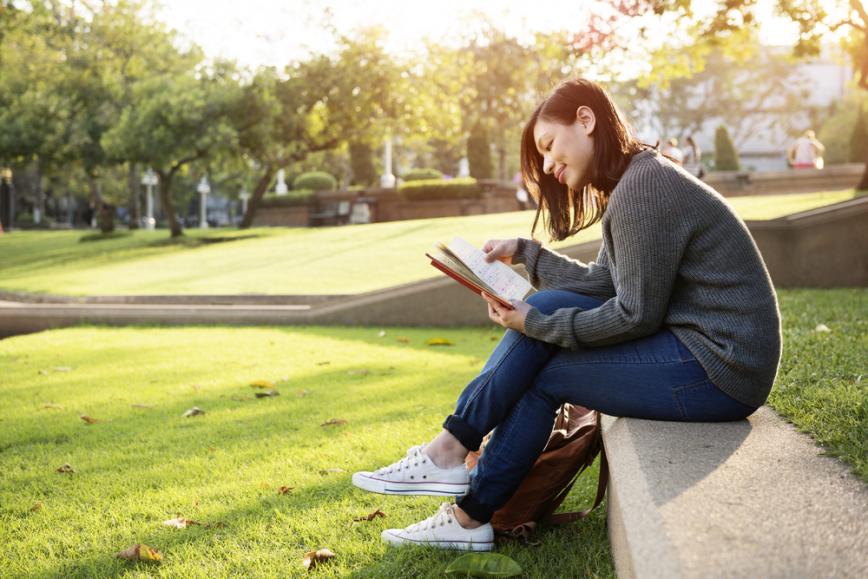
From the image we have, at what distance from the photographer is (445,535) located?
2861 mm

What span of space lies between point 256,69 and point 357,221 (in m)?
5.70

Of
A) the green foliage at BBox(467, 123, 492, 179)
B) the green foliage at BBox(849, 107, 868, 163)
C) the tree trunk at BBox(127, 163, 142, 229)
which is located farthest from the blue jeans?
the green foliage at BBox(467, 123, 492, 179)

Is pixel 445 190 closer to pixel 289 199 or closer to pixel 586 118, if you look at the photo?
pixel 289 199

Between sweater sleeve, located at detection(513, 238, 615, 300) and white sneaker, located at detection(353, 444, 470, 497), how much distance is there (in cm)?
87

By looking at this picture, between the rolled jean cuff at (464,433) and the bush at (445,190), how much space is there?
22.7m

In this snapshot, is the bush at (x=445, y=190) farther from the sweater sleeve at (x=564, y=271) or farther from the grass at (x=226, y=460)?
the sweater sleeve at (x=564, y=271)

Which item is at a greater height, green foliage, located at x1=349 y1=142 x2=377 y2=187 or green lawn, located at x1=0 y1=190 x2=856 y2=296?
green foliage, located at x1=349 y1=142 x2=377 y2=187

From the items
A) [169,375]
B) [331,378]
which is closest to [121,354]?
[169,375]

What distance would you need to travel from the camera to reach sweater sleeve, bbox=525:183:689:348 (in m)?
2.71

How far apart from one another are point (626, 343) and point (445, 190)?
903 inches

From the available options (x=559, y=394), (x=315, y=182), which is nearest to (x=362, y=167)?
(x=315, y=182)

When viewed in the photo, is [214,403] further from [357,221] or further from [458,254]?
[357,221]

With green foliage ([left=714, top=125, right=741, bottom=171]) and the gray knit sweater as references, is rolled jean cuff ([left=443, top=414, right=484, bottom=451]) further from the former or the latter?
green foliage ([left=714, top=125, right=741, bottom=171])

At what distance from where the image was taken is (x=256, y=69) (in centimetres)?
2597
